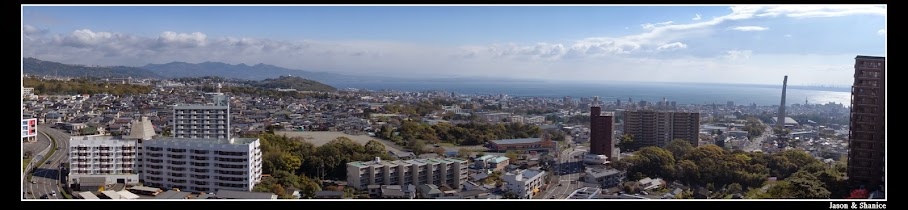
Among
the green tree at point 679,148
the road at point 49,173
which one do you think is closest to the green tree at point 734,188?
the green tree at point 679,148

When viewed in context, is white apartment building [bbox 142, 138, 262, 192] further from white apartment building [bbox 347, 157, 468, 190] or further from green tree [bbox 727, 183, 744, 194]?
green tree [bbox 727, 183, 744, 194]

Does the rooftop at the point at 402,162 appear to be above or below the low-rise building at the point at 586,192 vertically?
above

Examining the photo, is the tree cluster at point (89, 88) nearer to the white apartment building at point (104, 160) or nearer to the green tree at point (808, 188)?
the white apartment building at point (104, 160)

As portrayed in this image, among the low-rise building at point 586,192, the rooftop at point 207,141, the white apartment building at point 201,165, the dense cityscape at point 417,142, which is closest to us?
the low-rise building at point 586,192

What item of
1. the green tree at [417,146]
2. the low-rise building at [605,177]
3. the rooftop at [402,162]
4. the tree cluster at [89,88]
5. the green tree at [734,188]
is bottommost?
the green tree at [734,188]

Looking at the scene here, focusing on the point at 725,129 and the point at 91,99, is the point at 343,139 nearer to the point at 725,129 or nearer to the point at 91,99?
the point at 91,99

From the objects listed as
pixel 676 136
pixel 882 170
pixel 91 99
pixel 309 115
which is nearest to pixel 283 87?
pixel 309 115
